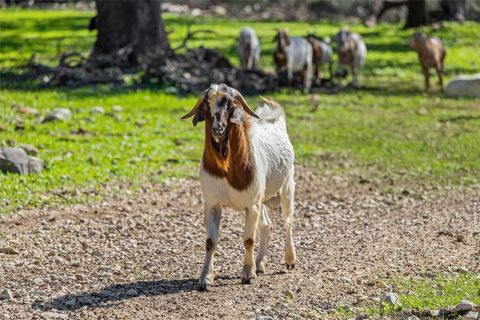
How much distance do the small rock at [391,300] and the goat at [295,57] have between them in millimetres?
13599

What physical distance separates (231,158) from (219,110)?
460 mm

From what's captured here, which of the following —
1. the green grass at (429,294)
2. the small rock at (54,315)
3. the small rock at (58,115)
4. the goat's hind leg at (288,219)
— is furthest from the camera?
the small rock at (58,115)

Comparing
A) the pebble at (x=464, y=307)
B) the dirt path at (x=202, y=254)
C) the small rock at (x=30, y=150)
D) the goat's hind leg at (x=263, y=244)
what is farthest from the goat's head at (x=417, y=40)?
the pebble at (x=464, y=307)

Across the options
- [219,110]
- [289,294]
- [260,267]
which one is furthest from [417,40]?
[289,294]

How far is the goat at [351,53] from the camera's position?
899 inches

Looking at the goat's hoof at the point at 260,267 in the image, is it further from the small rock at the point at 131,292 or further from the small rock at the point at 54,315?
the small rock at the point at 54,315

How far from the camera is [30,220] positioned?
11.5m

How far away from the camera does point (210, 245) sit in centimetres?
894

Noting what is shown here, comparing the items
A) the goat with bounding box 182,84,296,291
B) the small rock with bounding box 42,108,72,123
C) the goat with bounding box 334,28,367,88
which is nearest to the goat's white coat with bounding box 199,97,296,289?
the goat with bounding box 182,84,296,291

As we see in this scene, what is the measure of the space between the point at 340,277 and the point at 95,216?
142 inches

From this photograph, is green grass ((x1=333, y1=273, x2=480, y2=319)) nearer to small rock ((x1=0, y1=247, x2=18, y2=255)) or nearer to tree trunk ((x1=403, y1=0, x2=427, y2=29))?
small rock ((x1=0, y1=247, x2=18, y2=255))

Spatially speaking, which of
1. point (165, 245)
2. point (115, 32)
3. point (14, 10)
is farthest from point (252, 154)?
point (14, 10)

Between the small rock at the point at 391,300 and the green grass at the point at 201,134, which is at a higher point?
the small rock at the point at 391,300

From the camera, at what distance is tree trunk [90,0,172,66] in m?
22.3
